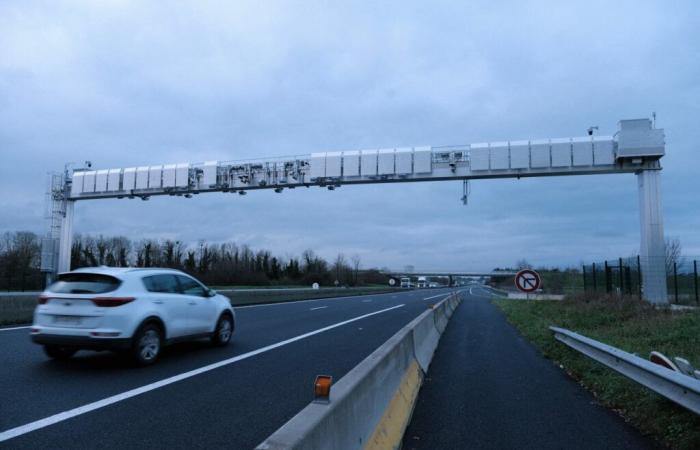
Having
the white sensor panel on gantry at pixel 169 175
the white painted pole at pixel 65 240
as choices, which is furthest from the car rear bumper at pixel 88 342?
the white painted pole at pixel 65 240

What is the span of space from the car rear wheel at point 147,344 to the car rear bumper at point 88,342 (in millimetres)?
226

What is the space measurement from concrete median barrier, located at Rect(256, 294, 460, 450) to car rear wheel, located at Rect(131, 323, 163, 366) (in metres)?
4.56

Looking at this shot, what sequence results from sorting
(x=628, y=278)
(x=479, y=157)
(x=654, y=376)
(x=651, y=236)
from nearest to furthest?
(x=654, y=376), (x=651, y=236), (x=479, y=157), (x=628, y=278)

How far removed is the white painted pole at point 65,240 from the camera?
29.9 metres

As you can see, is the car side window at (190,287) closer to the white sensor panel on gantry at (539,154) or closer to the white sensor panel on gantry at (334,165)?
the white sensor panel on gantry at (334,165)

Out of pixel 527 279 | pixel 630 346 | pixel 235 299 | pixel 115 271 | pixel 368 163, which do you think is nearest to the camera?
pixel 115 271

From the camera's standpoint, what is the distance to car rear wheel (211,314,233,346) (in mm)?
11242

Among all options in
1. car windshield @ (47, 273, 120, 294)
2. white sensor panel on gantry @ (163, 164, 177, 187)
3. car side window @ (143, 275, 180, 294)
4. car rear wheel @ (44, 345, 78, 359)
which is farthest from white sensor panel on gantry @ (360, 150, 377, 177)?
car rear wheel @ (44, 345, 78, 359)

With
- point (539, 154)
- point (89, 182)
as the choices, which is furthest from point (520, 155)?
point (89, 182)

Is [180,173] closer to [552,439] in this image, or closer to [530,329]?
[530,329]

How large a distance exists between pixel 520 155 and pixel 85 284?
1867 cm

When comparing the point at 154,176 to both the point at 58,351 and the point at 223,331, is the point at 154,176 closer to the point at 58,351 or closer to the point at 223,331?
the point at 223,331

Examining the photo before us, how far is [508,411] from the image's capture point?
258 inches

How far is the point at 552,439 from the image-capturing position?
5430 mm
